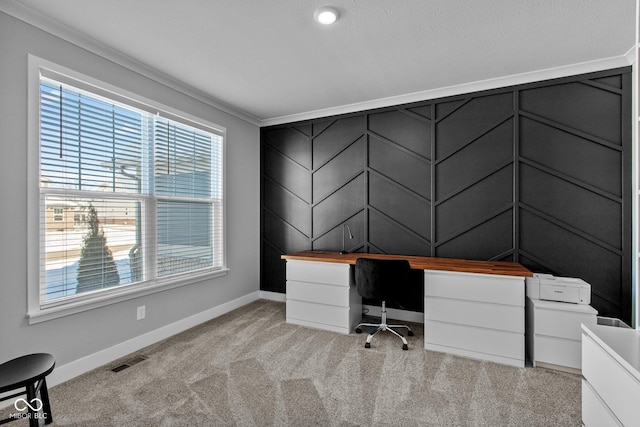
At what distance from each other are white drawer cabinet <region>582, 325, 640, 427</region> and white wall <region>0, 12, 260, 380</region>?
3.20 metres

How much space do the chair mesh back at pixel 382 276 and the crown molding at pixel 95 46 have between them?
2.54 meters

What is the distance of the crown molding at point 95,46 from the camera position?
2023mm

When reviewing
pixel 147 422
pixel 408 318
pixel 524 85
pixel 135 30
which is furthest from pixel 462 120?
pixel 147 422

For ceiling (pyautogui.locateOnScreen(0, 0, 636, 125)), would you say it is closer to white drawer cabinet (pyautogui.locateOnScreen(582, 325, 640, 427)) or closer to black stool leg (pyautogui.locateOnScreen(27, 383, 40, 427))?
white drawer cabinet (pyautogui.locateOnScreen(582, 325, 640, 427))

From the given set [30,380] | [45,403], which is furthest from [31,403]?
[45,403]

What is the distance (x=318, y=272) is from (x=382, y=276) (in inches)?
31.6

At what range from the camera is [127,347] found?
107 inches

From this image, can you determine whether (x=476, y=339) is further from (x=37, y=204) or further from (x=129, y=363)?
(x=37, y=204)

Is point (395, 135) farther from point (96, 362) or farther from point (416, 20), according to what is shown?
point (96, 362)

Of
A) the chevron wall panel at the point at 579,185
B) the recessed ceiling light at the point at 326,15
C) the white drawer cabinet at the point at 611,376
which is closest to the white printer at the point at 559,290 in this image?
the chevron wall panel at the point at 579,185

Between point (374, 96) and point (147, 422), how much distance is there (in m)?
3.57

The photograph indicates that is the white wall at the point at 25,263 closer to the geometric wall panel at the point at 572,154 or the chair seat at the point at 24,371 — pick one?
the chair seat at the point at 24,371

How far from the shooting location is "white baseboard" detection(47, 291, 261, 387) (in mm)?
2273

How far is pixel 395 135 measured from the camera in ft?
12.0
